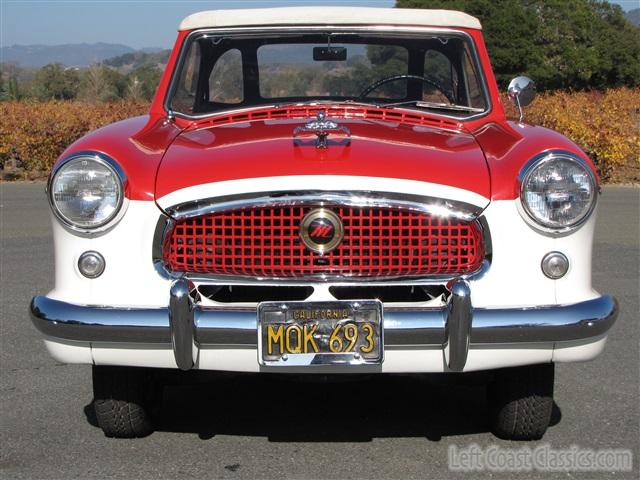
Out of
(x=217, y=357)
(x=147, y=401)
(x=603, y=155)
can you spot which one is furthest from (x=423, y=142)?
(x=603, y=155)

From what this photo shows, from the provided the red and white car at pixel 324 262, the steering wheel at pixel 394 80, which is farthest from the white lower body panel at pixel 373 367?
the steering wheel at pixel 394 80

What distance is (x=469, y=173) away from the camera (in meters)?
3.40

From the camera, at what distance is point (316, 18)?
15.6 ft

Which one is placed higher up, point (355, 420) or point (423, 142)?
point (423, 142)

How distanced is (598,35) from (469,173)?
53.0 meters

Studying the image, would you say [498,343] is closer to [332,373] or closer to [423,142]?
[332,373]

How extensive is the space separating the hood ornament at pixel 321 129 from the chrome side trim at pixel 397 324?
28.6 inches

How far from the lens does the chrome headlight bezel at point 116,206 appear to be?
133 inches

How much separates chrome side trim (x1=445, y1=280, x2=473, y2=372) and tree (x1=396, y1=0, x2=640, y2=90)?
147ft

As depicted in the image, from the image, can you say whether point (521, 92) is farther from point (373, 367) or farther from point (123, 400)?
point (123, 400)

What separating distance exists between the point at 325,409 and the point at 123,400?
0.90 m

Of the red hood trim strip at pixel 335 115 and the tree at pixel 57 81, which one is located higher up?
the red hood trim strip at pixel 335 115

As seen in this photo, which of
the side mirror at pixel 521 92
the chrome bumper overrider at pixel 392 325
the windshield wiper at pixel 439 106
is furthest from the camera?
the side mirror at pixel 521 92

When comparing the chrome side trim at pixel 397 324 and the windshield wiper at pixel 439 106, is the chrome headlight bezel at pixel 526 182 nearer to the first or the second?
the chrome side trim at pixel 397 324
